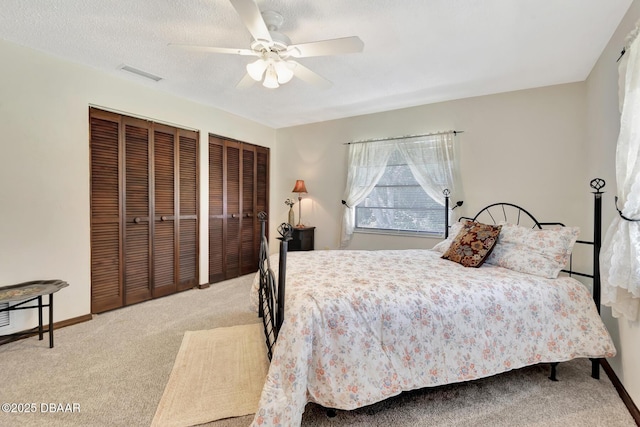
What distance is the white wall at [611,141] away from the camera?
170 centimetres

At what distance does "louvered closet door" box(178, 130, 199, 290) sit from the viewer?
3.67m

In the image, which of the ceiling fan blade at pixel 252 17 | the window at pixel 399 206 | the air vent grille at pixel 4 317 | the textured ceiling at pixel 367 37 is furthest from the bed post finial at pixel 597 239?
the air vent grille at pixel 4 317

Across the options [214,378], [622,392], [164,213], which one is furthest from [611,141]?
[164,213]

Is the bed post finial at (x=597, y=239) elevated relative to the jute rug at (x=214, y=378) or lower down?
elevated

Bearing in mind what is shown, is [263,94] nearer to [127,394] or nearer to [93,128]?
[93,128]

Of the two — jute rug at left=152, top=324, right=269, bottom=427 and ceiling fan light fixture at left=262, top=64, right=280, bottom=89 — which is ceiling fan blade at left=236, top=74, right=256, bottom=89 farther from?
jute rug at left=152, top=324, right=269, bottom=427

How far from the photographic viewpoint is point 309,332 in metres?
1.39

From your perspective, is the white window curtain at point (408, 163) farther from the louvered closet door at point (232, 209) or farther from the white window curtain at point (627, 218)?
the white window curtain at point (627, 218)

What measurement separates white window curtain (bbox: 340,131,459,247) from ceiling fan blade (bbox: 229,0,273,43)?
248 centimetres

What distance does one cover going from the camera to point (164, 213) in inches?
138

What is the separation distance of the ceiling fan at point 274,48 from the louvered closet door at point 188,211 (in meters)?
1.92

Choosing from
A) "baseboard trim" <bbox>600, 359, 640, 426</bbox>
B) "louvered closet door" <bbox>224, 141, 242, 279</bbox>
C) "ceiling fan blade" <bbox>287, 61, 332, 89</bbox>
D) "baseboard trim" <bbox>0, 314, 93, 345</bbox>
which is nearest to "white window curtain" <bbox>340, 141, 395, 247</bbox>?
"louvered closet door" <bbox>224, 141, 242, 279</bbox>

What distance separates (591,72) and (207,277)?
16.3 feet

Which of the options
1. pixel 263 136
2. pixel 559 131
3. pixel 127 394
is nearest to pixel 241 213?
pixel 263 136
